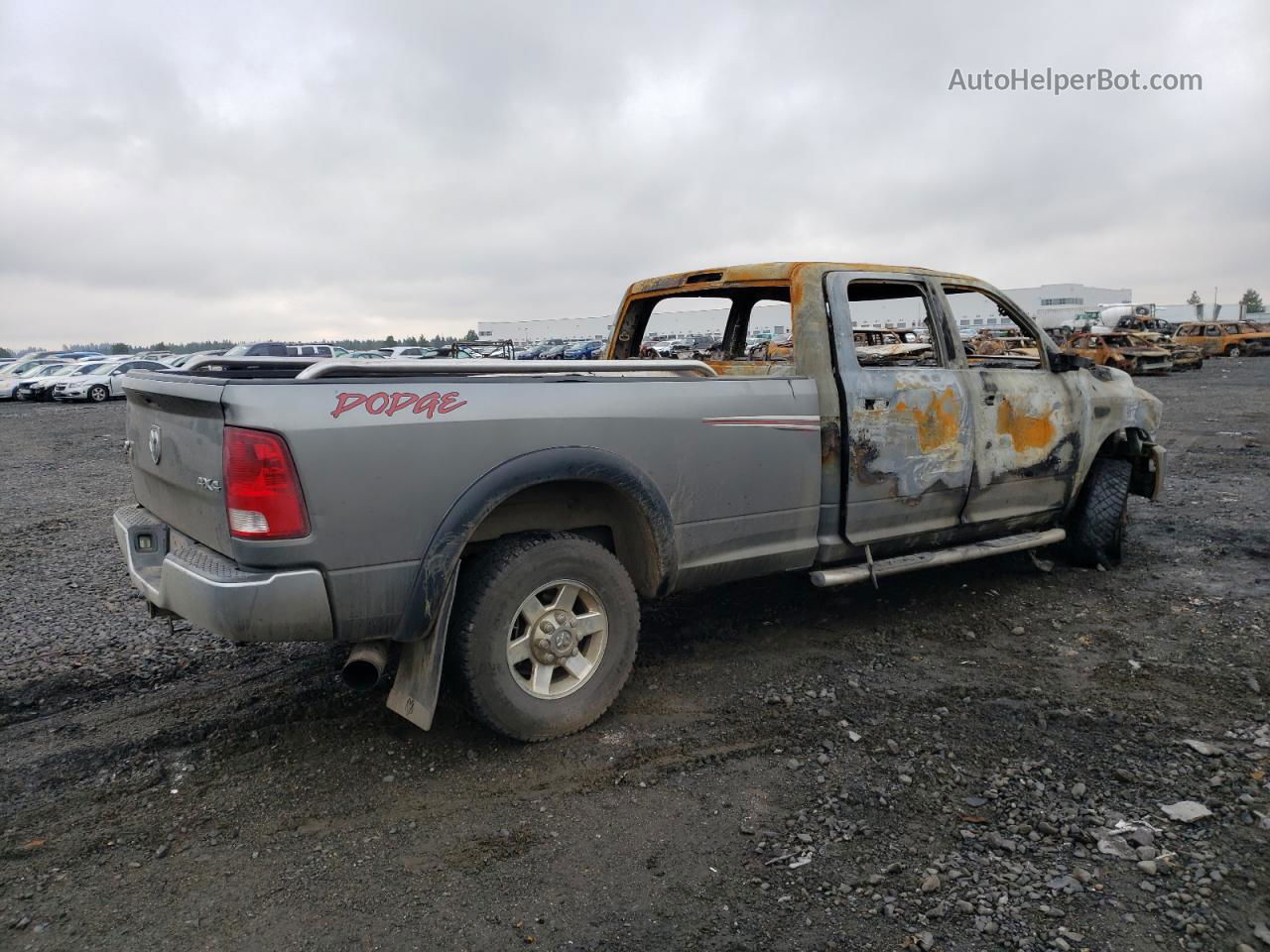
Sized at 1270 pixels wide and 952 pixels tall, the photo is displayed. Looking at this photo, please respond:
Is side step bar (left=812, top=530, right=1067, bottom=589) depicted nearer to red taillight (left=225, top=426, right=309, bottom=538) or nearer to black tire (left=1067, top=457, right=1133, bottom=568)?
black tire (left=1067, top=457, right=1133, bottom=568)

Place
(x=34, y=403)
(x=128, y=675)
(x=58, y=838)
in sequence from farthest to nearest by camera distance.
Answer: (x=34, y=403)
(x=128, y=675)
(x=58, y=838)

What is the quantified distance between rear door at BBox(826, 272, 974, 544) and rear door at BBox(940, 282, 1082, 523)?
0.47 ft

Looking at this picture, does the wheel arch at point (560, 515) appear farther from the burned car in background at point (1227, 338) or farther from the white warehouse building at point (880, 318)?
the burned car in background at point (1227, 338)

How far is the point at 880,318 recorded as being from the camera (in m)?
6.74

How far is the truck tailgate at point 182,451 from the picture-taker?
297 cm

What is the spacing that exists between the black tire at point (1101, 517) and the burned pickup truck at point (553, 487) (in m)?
0.75

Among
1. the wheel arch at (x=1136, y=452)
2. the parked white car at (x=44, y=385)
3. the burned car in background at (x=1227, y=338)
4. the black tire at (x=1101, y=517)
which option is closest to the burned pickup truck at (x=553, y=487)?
the black tire at (x=1101, y=517)

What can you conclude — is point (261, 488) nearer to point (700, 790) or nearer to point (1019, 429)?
point (700, 790)

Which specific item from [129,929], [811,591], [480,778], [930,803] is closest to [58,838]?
[129,929]

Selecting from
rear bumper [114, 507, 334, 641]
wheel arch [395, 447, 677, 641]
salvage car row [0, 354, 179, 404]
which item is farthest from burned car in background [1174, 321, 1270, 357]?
rear bumper [114, 507, 334, 641]

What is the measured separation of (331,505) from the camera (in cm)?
292

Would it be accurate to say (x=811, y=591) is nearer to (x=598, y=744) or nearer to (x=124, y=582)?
(x=598, y=744)

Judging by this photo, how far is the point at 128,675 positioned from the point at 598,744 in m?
2.41

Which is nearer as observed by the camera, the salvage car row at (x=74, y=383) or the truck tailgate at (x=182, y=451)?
the truck tailgate at (x=182, y=451)
